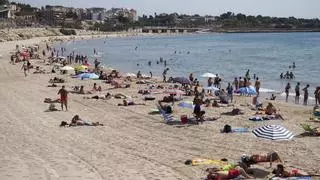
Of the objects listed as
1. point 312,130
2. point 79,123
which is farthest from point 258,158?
point 79,123

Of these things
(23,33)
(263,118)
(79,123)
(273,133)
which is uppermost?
(273,133)

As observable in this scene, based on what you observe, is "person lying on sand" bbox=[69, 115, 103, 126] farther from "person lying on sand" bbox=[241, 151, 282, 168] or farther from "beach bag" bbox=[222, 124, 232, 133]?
"person lying on sand" bbox=[241, 151, 282, 168]

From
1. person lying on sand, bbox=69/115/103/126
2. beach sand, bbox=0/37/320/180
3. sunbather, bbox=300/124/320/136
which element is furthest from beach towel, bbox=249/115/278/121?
person lying on sand, bbox=69/115/103/126

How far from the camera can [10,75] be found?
36.8 metres

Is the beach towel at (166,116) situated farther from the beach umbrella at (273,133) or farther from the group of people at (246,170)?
the group of people at (246,170)

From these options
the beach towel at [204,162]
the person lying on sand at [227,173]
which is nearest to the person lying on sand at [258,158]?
the beach towel at [204,162]

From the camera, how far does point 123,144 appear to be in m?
15.0

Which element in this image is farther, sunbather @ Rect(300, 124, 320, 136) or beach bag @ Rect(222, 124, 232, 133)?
beach bag @ Rect(222, 124, 232, 133)

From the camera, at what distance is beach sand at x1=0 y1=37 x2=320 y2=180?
12023 millimetres

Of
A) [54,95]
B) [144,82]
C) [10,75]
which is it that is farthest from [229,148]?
[10,75]

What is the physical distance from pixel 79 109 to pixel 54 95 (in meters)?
4.73

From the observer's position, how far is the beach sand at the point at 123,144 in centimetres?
1202

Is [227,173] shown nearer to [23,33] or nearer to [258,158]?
[258,158]

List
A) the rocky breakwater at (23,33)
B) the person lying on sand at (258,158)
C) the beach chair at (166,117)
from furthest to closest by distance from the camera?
the rocky breakwater at (23,33) → the beach chair at (166,117) → the person lying on sand at (258,158)
